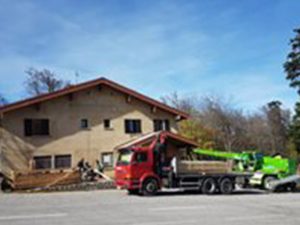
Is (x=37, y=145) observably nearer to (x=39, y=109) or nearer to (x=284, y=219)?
(x=39, y=109)

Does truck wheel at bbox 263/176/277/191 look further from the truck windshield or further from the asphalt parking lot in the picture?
the asphalt parking lot

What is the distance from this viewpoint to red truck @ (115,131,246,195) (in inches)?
1110

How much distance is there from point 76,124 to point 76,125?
0.26ft

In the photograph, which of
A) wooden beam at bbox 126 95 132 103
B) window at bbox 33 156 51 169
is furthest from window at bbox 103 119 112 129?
window at bbox 33 156 51 169

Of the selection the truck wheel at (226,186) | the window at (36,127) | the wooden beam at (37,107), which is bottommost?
the truck wheel at (226,186)

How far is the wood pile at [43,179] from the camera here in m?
33.7

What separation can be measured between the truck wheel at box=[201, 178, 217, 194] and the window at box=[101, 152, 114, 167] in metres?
11.9

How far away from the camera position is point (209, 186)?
30.0 meters

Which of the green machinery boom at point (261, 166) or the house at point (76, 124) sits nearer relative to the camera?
the green machinery boom at point (261, 166)

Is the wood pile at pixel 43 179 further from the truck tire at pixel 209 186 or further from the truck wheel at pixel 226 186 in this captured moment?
the truck wheel at pixel 226 186

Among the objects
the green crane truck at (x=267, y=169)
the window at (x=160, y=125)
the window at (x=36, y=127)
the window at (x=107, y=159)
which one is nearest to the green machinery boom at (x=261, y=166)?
the green crane truck at (x=267, y=169)

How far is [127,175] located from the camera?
28.2 metres

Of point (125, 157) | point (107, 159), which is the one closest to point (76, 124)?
point (107, 159)

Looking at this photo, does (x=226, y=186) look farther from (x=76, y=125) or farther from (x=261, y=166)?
(x=76, y=125)
